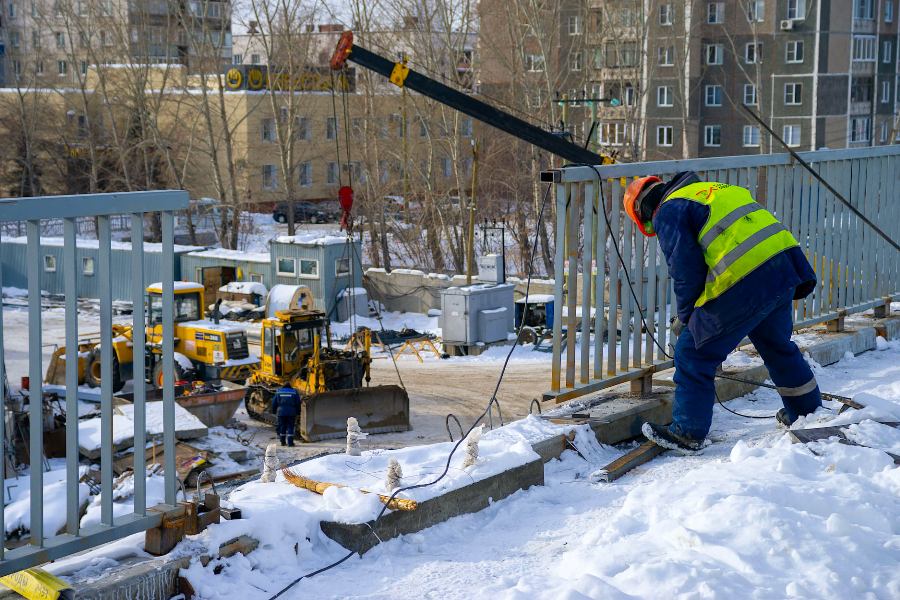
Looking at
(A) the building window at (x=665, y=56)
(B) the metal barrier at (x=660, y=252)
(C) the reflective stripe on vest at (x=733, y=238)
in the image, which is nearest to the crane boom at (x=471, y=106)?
(B) the metal barrier at (x=660, y=252)

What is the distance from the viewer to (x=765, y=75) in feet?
165

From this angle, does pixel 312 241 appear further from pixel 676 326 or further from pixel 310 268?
pixel 676 326

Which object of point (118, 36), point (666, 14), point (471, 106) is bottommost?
point (471, 106)

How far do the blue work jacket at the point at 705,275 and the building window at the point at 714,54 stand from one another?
46.9 metres

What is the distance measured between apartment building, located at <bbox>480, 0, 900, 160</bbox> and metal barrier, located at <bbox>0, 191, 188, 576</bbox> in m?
41.3

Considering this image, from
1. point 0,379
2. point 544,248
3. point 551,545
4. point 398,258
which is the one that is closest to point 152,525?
point 0,379

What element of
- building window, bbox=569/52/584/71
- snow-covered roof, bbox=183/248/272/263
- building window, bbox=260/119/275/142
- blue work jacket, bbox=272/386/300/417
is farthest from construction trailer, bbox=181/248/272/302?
blue work jacket, bbox=272/386/300/417

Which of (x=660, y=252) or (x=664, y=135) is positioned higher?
(x=664, y=135)

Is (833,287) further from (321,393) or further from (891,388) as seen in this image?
(321,393)

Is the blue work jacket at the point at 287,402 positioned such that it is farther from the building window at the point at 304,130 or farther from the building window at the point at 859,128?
the building window at the point at 859,128

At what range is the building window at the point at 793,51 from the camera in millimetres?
48781

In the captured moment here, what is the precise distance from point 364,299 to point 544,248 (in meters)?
7.55

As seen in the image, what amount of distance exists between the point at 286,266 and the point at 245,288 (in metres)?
1.54

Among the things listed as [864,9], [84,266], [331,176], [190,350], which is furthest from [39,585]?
[864,9]
